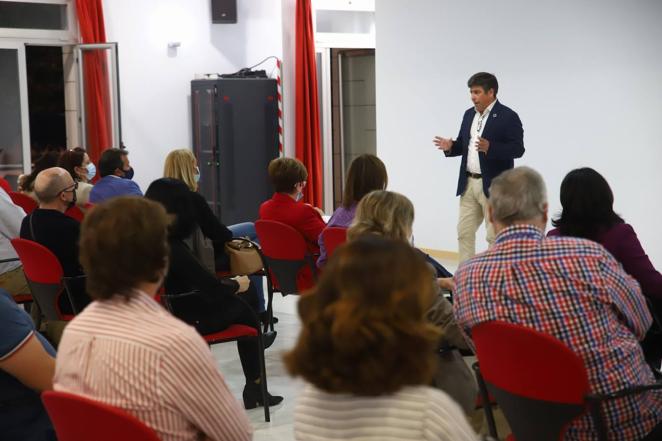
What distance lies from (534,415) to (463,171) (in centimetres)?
439

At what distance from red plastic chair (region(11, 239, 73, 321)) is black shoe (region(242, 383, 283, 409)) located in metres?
0.92

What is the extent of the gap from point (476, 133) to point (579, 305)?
4.26m

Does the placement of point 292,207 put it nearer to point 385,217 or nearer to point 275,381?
point 275,381

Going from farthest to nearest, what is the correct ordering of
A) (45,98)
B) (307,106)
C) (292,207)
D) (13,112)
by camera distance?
(307,106) → (45,98) → (13,112) → (292,207)

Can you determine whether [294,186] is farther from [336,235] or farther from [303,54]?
[303,54]

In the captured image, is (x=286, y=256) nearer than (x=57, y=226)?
No

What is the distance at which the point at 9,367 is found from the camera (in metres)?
2.37

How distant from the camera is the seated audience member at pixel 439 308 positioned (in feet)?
9.41

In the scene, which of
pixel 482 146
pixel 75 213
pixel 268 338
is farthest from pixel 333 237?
pixel 482 146

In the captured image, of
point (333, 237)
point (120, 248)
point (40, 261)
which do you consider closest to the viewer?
point (120, 248)

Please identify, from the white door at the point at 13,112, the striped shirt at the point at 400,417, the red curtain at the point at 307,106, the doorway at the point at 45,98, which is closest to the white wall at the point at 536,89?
the red curtain at the point at 307,106

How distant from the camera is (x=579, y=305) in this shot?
2393 mm

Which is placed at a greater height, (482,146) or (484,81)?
(484,81)

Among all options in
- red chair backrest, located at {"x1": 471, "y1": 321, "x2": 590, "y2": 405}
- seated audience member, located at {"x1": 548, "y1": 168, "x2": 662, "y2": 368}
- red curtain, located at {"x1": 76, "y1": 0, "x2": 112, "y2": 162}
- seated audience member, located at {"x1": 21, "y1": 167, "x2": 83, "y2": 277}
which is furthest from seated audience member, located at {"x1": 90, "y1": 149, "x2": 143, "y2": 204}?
red chair backrest, located at {"x1": 471, "y1": 321, "x2": 590, "y2": 405}
